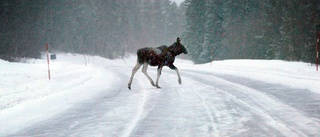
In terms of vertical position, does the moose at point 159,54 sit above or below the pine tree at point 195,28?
below

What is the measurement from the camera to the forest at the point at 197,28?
3053cm

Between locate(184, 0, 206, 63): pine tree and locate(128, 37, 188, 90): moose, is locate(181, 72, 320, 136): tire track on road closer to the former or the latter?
locate(128, 37, 188, 90): moose

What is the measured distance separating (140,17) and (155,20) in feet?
27.5

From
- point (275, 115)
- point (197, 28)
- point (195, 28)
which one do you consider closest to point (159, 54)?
point (275, 115)

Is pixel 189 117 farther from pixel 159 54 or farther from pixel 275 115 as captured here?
pixel 159 54

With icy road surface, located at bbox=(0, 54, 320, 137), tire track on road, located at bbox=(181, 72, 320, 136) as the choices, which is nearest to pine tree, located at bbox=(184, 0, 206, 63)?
tire track on road, located at bbox=(181, 72, 320, 136)

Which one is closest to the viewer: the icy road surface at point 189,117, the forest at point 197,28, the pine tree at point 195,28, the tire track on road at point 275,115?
the tire track on road at point 275,115

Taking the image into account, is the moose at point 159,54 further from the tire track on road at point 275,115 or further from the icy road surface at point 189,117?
the tire track on road at point 275,115

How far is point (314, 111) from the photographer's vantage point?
6137mm

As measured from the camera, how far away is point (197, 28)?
172 ft

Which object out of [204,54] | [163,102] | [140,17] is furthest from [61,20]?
[163,102]

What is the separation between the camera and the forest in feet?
100

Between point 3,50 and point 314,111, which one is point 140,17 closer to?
point 3,50

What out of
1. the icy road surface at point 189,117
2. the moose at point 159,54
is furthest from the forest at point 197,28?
the icy road surface at point 189,117
